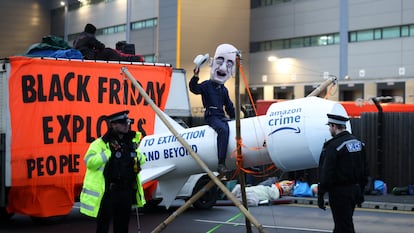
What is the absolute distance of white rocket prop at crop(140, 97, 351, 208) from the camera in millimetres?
8008

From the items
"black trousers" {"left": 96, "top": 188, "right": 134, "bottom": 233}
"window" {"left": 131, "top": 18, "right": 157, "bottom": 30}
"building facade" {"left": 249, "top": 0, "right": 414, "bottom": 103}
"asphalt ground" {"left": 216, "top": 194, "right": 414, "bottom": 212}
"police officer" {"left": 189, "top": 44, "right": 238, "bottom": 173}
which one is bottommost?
"asphalt ground" {"left": 216, "top": 194, "right": 414, "bottom": 212}

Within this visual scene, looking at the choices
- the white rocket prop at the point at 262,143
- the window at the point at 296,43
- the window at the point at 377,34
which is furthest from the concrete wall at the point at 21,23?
the white rocket prop at the point at 262,143

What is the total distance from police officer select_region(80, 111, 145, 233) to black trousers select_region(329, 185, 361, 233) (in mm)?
2497

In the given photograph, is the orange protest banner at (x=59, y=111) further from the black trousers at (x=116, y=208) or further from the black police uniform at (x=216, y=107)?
the black trousers at (x=116, y=208)

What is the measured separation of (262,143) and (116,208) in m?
2.08

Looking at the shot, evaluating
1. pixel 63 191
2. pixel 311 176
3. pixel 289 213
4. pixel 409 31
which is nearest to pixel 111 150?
pixel 63 191

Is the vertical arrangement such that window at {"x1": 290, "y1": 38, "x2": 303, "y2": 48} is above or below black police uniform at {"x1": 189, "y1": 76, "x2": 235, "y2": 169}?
above

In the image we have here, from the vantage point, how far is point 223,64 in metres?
9.02

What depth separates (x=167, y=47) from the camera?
49562 millimetres

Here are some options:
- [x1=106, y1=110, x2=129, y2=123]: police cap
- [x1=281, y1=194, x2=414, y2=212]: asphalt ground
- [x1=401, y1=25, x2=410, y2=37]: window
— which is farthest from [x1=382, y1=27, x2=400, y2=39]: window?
[x1=106, y1=110, x2=129, y2=123]: police cap

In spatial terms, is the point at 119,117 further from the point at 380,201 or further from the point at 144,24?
the point at 144,24

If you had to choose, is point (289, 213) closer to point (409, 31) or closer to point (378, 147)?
point (378, 147)

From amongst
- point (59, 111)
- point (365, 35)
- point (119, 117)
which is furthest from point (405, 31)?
point (119, 117)

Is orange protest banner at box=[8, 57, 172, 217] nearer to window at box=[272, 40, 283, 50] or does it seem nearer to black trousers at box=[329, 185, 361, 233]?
black trousers at box=[329, 185, 361, 233]
